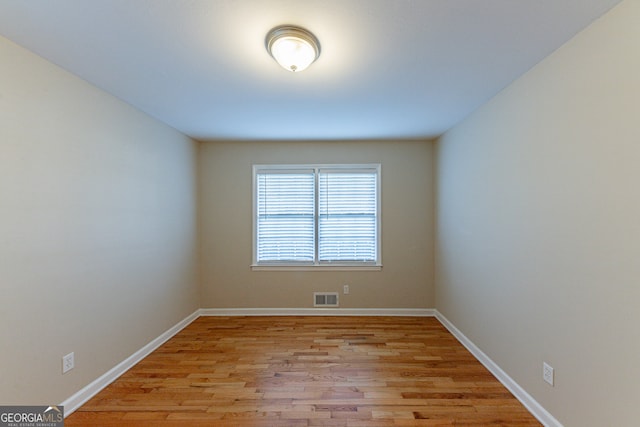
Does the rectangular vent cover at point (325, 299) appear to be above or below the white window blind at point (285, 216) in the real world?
below

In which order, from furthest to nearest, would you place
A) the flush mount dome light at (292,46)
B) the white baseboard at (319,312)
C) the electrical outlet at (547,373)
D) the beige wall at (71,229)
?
the white baseboard at (319,312) < the electrical outlet at (547,373) < the beige wall at (71,229) < the flush mount dome light at (292,46)

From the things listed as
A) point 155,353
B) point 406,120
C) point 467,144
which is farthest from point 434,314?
point 155,353

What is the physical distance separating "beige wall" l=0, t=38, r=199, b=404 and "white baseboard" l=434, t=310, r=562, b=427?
10.8 feet

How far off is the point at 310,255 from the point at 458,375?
→ 89.0 inches

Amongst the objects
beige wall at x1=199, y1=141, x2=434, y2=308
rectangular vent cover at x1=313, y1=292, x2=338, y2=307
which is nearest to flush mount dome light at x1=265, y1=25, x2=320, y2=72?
beige wall at x1=199, y1=141, x2=434, y2=308

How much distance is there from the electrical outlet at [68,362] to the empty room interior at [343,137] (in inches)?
0.9

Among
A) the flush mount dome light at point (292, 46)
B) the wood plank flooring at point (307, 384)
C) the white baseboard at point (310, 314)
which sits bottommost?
the wood plank flooring at point (307, 384)

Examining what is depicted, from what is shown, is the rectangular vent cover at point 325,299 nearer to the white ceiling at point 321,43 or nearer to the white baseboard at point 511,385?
the white baseboard at point 511,385

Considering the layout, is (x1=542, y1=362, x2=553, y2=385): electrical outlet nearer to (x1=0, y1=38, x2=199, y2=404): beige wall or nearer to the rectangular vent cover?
the rectangular vent cover

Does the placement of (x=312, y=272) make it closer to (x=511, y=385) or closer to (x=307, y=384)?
(x=307, y=384)

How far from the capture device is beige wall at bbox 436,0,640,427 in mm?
1423

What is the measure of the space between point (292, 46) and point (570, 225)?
1.97 meters

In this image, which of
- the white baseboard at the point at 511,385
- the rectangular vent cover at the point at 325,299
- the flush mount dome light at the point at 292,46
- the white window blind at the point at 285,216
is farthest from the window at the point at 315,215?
the flush mount dome light at the point at 292,46

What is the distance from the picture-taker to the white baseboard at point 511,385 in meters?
1.91
